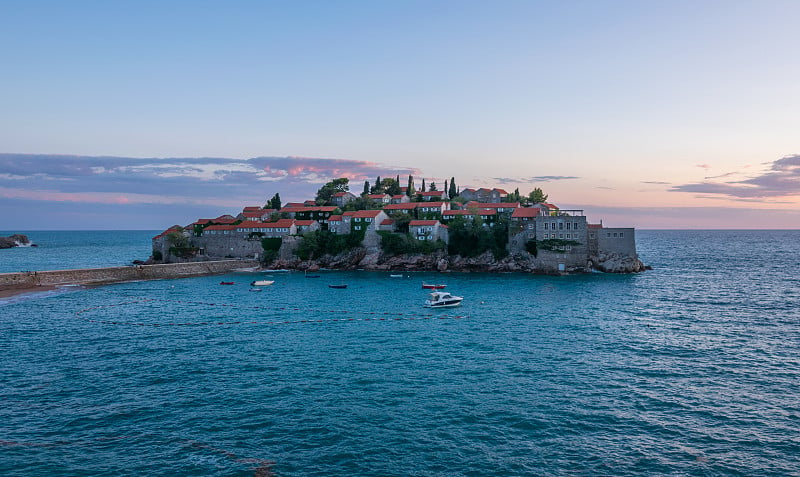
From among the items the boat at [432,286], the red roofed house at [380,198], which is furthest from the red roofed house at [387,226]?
the boat at [432,286]

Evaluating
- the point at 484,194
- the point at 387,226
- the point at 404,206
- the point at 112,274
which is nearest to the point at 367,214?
the point at 387,226

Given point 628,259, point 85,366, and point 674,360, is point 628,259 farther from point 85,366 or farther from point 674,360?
point 85,366

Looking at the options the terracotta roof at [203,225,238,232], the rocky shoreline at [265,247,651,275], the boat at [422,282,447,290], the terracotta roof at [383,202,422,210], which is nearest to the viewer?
the boat at [422,282,447,290]

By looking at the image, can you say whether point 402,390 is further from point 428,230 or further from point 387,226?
point 387,226

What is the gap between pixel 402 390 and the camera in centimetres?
2944

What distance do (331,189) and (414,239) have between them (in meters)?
48.6

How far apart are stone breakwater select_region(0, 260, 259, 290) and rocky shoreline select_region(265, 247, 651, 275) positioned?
1256cm

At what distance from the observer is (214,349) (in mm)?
40094

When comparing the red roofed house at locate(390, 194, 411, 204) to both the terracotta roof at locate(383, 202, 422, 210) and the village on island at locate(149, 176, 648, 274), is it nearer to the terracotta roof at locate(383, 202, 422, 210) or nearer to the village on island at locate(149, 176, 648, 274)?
the village on island at locate(149, 176, 648, 274)

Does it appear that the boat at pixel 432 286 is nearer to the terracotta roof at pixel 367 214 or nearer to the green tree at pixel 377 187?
the terracotta roof at pixel 367 214

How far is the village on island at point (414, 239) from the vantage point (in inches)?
3804

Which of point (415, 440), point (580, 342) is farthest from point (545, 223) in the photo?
point (415, 440)

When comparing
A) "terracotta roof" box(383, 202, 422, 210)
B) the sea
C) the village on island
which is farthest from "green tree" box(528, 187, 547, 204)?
the sea

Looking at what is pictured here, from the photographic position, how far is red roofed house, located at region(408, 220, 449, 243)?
108 meters
